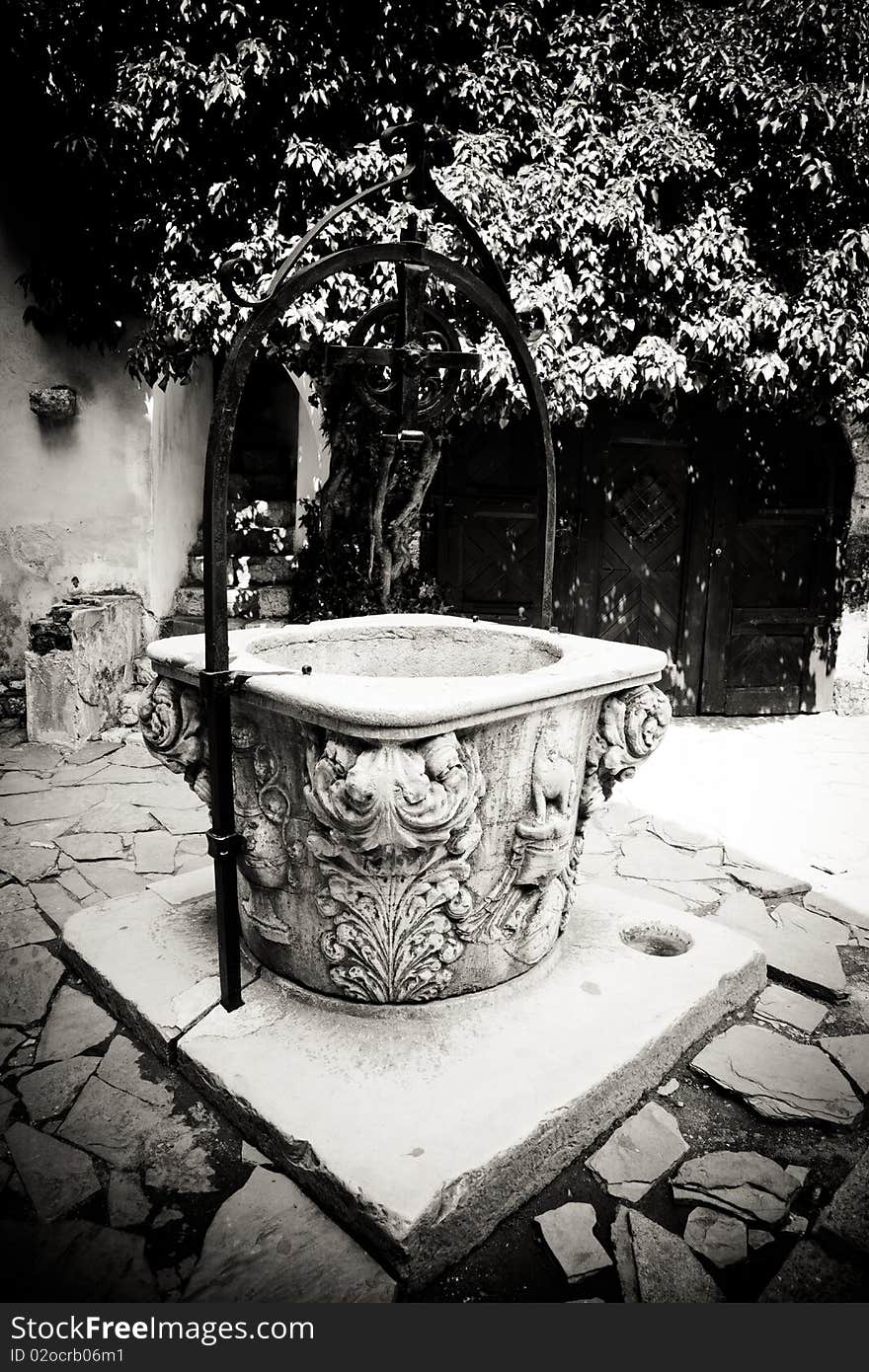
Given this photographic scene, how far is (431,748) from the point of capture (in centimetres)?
202

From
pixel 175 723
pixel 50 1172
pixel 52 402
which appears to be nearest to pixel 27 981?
pixel 50 1172

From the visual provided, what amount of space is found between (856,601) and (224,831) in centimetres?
561

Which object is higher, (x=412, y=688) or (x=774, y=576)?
(x=774, y=576)

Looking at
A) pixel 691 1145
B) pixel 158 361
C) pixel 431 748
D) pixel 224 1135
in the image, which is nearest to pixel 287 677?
pixel 431 748

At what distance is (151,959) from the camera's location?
2.62 meters

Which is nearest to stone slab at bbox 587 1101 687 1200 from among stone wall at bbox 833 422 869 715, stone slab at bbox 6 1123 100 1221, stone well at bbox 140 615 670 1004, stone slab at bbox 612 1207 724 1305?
stone slab at bbox 612 1207 724 1305

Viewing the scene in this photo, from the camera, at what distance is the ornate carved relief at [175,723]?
2506 millimetres

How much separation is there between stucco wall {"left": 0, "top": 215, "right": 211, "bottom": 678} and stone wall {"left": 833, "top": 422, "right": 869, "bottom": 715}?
16.2 ft

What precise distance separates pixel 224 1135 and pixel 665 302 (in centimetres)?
497

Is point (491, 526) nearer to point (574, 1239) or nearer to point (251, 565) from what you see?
point (251, 565)

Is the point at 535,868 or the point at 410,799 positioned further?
the point at 535,868

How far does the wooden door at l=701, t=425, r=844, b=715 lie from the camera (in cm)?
613

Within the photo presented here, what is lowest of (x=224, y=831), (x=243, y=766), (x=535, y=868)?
(x=535, y=868)

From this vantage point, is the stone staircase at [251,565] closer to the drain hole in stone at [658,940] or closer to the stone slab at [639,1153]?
the drain hole in stone at [658,940]
